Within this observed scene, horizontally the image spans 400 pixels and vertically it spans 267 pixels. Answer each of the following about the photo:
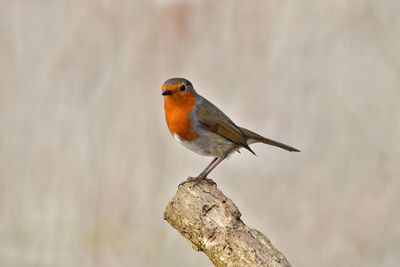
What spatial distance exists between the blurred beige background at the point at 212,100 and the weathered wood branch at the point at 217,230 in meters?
2.03

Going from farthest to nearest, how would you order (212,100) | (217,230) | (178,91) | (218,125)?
(212,100) → (218,125) → (178,91) → (217,230)

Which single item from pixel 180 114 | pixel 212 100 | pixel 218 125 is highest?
pixel 212 100

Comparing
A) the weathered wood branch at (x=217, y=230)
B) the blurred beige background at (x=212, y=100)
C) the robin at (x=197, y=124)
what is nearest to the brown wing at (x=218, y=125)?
Answer: the robin at (x=197, y=124)

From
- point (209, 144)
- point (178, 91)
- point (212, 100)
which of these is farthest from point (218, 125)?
point (212, 100)

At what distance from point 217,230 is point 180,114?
115cm

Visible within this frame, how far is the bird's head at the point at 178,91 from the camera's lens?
126 inches

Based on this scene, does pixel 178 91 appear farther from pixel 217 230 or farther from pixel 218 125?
pixel 217 230

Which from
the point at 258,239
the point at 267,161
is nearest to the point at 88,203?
the point at 267,161

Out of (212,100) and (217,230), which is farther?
(212,100)

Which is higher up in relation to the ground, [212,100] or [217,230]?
[212,100]

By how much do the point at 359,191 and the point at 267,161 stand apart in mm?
490

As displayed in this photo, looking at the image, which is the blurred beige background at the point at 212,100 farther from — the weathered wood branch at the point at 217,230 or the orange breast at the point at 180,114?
the weathered wood branch at the point at 217,230

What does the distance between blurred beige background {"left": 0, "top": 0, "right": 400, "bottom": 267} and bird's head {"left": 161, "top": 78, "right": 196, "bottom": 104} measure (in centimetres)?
109

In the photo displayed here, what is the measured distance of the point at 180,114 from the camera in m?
3.28
